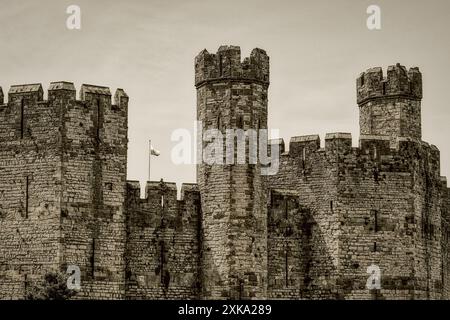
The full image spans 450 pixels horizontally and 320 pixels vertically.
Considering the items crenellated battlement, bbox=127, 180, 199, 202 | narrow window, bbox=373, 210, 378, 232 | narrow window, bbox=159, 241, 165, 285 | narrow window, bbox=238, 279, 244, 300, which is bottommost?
narrow window, bbox=238, 279, 244, 300

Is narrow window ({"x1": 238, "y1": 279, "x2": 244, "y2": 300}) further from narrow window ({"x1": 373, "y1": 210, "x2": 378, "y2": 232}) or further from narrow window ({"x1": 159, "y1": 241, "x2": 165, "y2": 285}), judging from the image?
narrow window ({"x1": 373, "y1": 210, "x2": 378, "y2": 232})

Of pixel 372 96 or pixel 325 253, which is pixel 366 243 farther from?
pixel 372 96

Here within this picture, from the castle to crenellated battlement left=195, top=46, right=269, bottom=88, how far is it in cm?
5

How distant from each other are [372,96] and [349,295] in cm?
1002

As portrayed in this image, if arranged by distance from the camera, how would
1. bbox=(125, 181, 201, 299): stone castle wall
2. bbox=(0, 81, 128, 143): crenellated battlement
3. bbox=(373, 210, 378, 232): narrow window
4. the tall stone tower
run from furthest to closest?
bbox=(373, 210, 378, 232): narrow window → bbox=(125, 181, 201, 299): stone castle wall → the tall stone tower → bbox=(0, 81, 128, 143): crenellated battlement

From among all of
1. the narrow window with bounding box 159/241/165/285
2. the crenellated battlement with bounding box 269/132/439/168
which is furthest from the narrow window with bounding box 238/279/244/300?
the crenellated battlement with bounding box 269/132/439/168

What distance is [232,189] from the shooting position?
5838 centimetres

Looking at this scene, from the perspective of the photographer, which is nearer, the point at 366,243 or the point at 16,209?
the point at 16,209

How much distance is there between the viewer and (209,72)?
5981cm

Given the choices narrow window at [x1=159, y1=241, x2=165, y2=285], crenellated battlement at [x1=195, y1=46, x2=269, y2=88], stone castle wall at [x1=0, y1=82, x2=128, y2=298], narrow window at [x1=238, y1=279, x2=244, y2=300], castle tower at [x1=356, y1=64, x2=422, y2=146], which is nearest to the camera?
stone castle wall at [x1=0, y1=82, x2=128, y2=298]

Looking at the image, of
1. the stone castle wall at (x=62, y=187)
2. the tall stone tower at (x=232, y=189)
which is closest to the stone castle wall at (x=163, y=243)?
the tall stone tower at (x=232, y=189)

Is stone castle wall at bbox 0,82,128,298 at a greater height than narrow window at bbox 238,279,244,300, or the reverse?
stone castle wall at bbox 0,82,128,298

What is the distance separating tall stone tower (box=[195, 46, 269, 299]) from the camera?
5784 cm
